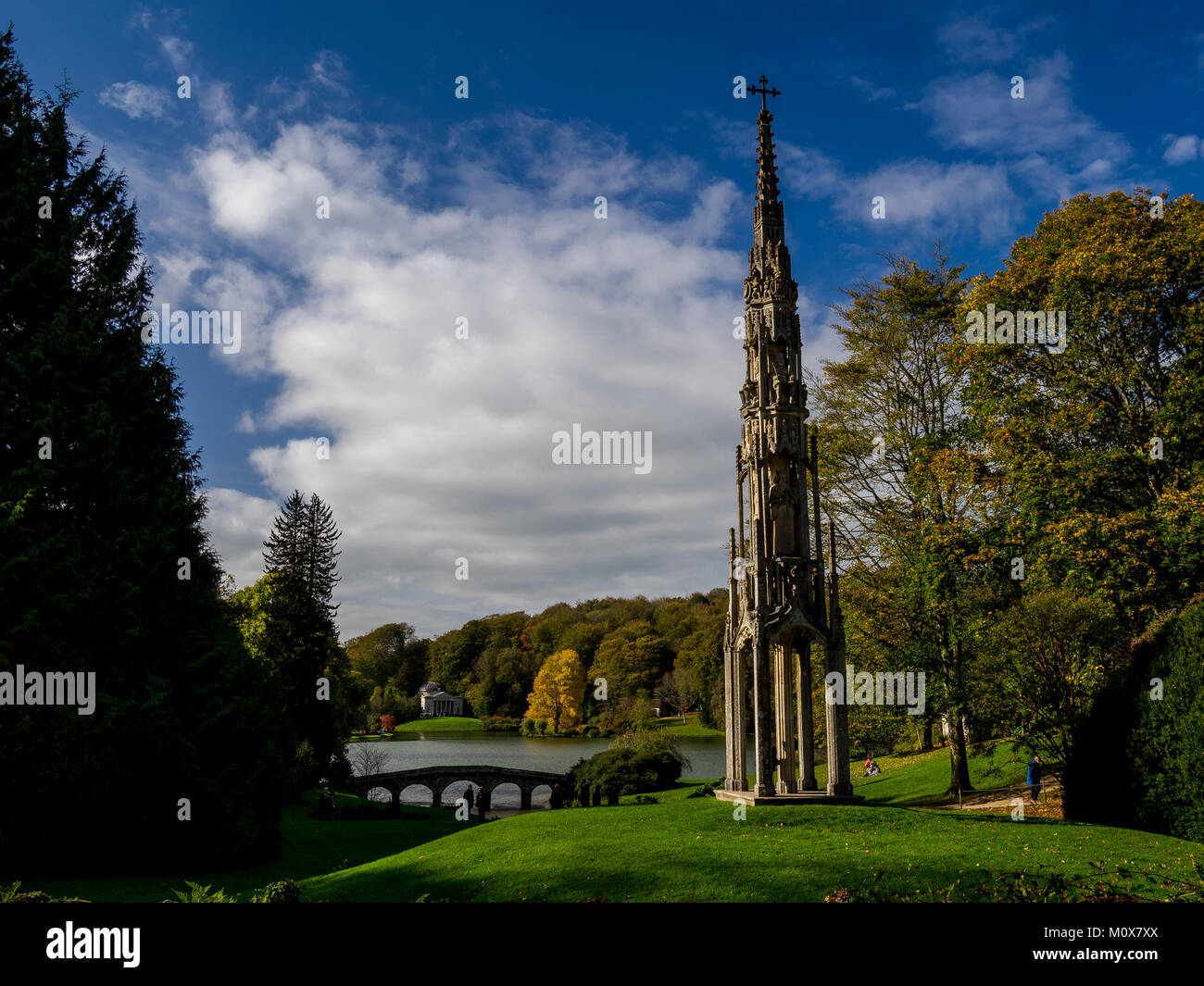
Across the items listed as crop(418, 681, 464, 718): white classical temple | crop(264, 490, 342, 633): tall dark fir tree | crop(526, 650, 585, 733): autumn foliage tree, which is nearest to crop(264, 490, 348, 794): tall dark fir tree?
crop(264, 490, 342, 633): tall dark fir tree

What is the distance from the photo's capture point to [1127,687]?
729 inches

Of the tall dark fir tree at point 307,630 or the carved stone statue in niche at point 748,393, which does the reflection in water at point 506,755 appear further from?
the carved stone statue in niche at point 748,393

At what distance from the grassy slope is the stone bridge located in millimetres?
26508

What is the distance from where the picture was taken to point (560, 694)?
8100cm

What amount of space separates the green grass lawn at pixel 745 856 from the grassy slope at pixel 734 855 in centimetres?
3

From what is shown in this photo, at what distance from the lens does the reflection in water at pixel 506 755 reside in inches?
2151

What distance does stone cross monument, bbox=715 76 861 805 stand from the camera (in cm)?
1711

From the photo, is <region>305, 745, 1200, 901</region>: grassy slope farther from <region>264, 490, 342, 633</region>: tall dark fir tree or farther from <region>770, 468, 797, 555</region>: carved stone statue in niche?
<region>264, 490, 342, 633</region>: tall dark fir tree

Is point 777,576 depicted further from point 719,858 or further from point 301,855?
point 301,855

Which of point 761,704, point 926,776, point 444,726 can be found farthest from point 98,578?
point 444,726

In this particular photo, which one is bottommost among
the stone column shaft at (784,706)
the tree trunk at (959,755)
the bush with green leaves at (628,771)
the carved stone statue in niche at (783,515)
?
the bush with green leaves at (628,771)

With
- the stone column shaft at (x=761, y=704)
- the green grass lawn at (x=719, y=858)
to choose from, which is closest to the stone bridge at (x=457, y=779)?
the green grass lawn at (x=719, y=858)

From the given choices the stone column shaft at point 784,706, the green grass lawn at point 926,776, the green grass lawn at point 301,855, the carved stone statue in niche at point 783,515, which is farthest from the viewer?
the green grass lawn at point 926,776

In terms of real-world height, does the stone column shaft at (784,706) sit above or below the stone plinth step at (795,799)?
above
